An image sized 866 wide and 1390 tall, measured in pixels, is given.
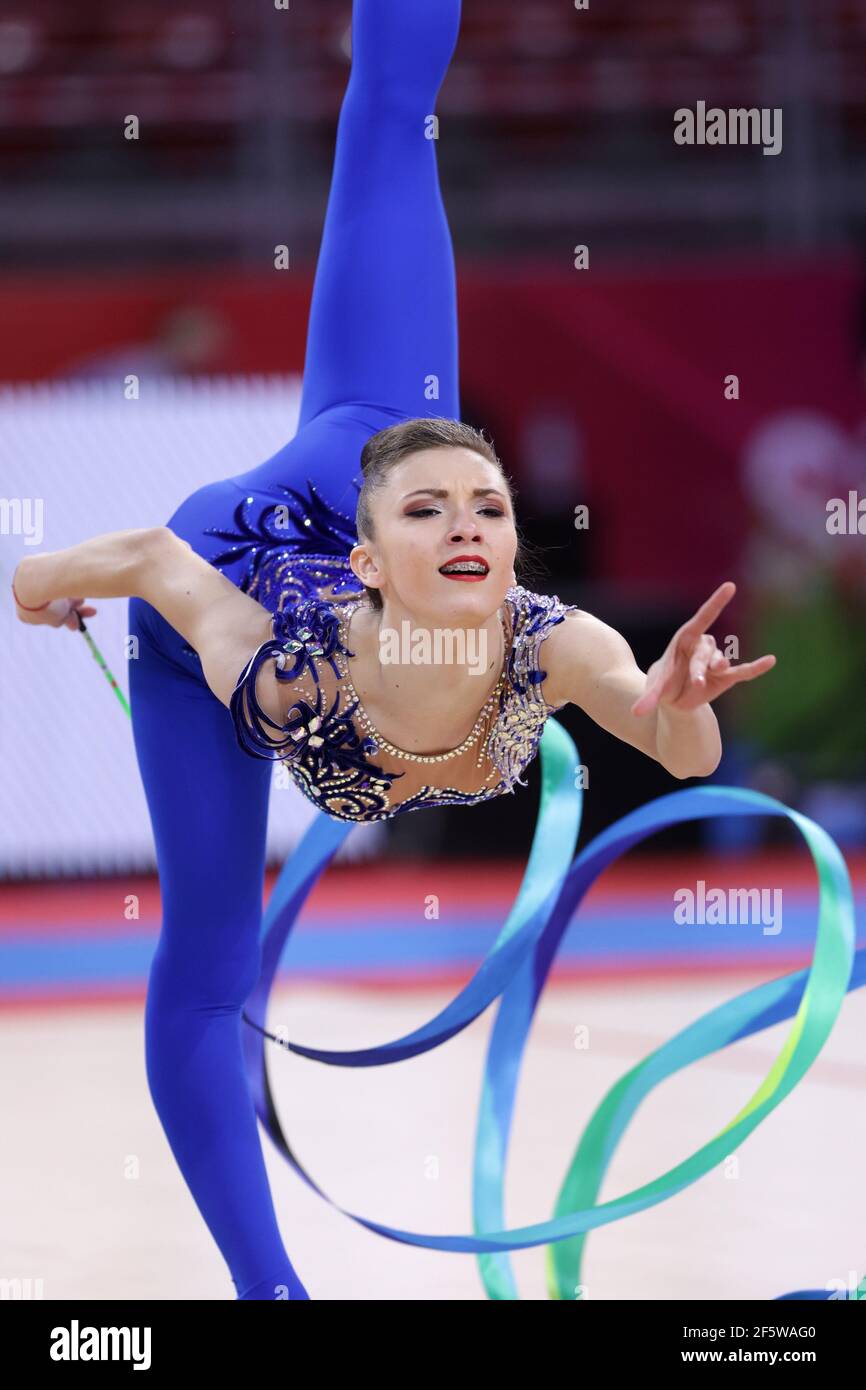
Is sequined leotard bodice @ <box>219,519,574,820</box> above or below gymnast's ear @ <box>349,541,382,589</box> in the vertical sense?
below

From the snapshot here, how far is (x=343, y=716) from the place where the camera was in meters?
2.17

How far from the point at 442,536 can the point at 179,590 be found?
38 cm

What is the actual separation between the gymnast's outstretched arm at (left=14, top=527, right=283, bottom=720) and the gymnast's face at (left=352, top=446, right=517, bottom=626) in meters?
0.19

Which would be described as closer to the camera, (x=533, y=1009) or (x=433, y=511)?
(x=433, y=511)

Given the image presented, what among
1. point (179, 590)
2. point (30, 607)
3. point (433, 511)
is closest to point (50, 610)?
point (30, 607)

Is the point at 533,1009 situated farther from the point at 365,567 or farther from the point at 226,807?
the point at 365,567

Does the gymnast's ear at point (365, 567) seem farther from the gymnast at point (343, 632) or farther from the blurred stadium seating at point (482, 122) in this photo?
the blurred stadium seating at point (482, 122)

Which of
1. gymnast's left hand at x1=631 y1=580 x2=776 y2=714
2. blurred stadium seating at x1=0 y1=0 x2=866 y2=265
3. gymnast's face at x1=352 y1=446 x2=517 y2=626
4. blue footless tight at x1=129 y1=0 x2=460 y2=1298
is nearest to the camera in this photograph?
gymnast's left hand at x1=631 y1=580 x2=776 y2=714

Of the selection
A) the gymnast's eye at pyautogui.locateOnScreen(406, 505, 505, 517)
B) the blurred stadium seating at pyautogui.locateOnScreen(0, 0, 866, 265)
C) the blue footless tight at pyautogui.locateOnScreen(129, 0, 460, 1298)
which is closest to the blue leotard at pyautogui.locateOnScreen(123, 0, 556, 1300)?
the blue footless tight at pyautogui.locateOnScreen(129, 0, 460, 1298)

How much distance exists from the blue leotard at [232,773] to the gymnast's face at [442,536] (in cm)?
36

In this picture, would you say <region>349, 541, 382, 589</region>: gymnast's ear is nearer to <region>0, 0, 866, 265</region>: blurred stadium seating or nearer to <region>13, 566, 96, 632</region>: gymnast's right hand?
<region>13, 566, 96, 632</region>: gymnast's right hand

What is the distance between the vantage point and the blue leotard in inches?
92.3

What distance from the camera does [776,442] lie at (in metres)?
7.00
